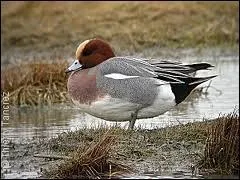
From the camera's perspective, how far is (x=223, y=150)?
21.1 ft

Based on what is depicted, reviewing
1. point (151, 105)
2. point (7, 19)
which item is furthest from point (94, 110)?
point (7, 19)

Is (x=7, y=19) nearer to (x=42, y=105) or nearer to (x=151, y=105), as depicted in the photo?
(x=42, y=105)

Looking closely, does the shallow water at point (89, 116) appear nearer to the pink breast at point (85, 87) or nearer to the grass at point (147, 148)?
the pink breast at point (85, 87)

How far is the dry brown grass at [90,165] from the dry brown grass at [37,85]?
5.41 meters

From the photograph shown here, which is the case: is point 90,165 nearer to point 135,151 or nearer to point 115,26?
point 135,151

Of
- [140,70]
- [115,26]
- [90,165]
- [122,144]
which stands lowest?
[90,165]

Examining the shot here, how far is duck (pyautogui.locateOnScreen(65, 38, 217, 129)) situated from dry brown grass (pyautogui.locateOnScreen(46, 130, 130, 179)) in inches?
50.3

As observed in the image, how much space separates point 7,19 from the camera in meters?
19.6

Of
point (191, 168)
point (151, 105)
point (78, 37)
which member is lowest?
point (191, 168)

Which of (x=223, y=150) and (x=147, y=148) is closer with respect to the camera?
(x=223, y=150)

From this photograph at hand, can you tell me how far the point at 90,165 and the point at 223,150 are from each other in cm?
115

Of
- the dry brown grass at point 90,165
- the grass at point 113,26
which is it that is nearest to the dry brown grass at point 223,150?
the dry brown grass at point 90,165

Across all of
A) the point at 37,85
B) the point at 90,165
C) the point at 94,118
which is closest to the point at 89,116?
the point at 94,118

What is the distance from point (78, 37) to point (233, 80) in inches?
248
